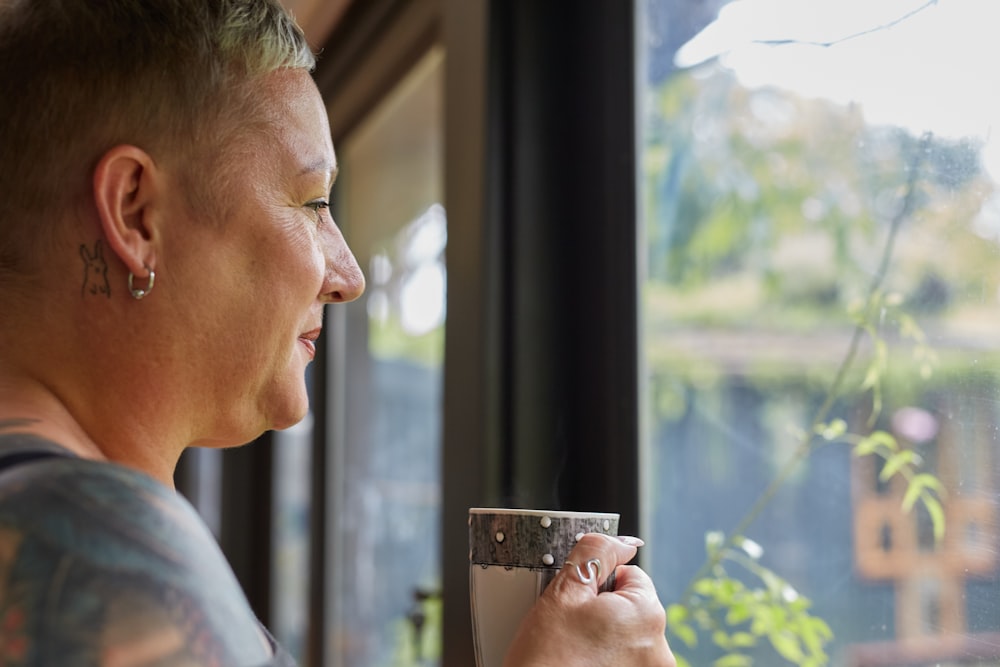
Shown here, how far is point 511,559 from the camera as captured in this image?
2.38 ft

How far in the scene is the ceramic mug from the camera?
2.36 feet

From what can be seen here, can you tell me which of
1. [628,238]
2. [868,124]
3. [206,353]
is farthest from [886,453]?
[206,353]

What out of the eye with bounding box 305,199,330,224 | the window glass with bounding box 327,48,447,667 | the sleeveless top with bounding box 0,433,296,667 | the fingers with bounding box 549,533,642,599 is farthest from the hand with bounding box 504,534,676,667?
the window glass with bounding box 327,48,447,667

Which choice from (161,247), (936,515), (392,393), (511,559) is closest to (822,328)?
(936,515)

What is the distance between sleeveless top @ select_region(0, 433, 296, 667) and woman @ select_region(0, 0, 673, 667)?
0.19 ft

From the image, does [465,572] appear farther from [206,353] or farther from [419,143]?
[419,143]

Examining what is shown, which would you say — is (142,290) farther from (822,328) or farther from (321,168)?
(822,328)

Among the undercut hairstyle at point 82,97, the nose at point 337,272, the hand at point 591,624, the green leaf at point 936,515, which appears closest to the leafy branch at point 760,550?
the green leaf at point 936,515

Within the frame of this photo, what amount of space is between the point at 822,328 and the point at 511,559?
0.41 m

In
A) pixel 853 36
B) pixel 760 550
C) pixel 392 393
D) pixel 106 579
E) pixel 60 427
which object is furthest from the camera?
pixel 392 393

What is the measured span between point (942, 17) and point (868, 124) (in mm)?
112

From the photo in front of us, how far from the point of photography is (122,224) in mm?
682

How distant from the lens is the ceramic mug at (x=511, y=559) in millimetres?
719

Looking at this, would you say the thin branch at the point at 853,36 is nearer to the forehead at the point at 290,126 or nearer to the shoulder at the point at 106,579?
the forehead at the point at 290,126
